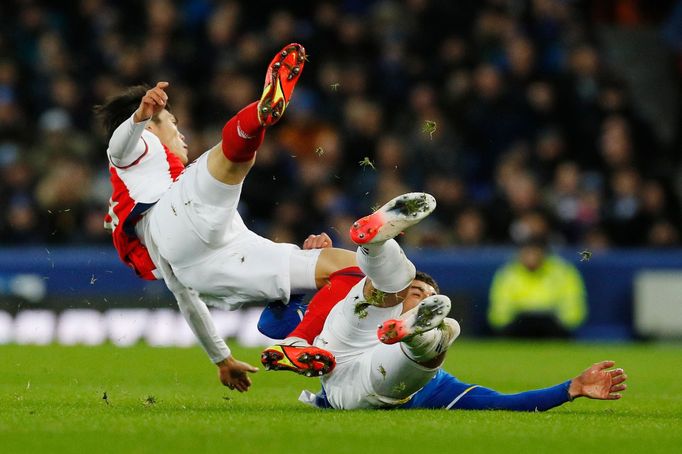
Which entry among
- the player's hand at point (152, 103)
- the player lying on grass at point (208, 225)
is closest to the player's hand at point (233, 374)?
the player lying on grass at point (208, 225)

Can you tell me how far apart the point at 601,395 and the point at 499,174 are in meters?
8.65

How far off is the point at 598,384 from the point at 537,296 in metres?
7.48

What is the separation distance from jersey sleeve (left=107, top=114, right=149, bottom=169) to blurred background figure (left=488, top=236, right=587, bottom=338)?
24.2 ft

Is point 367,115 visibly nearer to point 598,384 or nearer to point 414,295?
point 414,295

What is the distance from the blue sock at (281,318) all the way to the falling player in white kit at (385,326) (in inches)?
14.0

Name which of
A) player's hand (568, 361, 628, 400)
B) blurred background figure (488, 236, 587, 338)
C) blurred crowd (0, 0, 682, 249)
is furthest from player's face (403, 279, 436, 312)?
blurred background figure (488, 236, 587, 338)

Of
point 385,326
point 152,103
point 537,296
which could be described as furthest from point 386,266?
point 537,296

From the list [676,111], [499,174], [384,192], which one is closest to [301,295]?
[384,192]

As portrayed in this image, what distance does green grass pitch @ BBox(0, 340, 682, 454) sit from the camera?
545cm

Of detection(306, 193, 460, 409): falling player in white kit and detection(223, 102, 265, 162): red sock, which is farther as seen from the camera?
detection(223, 102, 265, 162): red sock

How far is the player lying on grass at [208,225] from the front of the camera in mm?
6723

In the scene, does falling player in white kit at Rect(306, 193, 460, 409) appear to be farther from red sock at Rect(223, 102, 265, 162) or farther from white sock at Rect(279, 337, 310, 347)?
red sock at Rect(223, 102, 265, 162)

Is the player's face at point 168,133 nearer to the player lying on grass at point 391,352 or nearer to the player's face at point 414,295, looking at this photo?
the player lying on grass at point 391,352

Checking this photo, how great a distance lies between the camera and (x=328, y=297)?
7.27 meters
